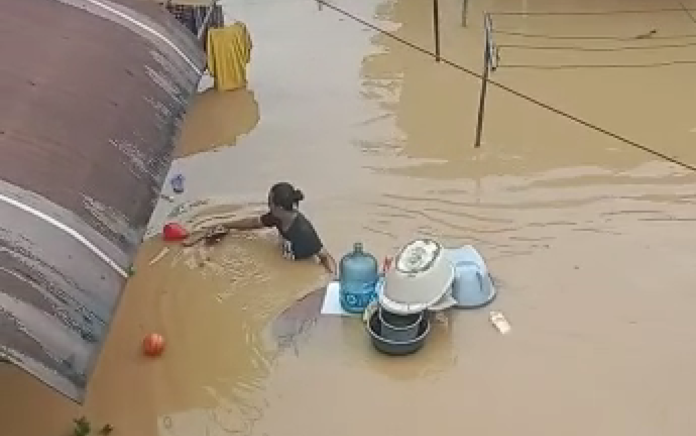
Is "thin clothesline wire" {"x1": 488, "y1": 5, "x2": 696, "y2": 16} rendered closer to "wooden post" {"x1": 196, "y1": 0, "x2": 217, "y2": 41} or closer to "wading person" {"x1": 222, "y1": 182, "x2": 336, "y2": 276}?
"wooden post" {"x1": 196, "y1": 0, "x2": 217, "y2": 41}

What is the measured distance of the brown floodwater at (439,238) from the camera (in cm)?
656

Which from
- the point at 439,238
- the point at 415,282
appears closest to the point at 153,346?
the point at 415,282

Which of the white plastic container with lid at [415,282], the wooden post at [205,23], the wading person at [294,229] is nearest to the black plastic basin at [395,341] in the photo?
the white plastic container with lid at [415,282]

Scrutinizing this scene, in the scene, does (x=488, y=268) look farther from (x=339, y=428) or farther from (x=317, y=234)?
(x=339, y=428)

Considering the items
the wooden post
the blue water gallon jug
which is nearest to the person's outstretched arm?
the blue water gallon jug

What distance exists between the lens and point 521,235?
8.11m

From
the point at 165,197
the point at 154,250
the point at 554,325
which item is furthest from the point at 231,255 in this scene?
the point at 554,325

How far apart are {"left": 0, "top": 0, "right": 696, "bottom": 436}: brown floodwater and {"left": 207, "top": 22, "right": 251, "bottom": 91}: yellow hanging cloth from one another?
175 mm

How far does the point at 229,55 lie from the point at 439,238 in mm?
3424

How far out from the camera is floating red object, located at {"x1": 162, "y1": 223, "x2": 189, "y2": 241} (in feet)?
27.3

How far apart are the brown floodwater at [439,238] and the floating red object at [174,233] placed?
0.30 feet

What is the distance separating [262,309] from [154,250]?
46.2 inches

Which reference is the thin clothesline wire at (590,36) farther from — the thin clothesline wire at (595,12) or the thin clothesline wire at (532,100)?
the thin clothesline wire at (532,100)

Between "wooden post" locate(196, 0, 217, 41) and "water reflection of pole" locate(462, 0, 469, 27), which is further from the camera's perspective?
"water reflection of pole" locate(462, 0, 469, 27)
